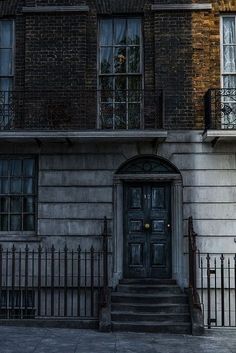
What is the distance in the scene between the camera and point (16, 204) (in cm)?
1332

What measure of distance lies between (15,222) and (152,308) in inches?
156

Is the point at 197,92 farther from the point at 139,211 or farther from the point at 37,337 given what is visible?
the point at 37,337

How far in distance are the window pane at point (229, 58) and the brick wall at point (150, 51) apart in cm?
23

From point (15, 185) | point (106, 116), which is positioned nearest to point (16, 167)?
point (15, 185)

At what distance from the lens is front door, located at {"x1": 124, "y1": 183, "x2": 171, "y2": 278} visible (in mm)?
13023

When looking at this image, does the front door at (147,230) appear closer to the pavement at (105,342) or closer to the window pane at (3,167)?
the pavement at (105,342)

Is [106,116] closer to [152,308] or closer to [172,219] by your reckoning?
[172,219]

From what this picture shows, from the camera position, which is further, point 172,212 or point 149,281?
point 172,212

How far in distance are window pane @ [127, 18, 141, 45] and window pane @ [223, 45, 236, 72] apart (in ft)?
7.09

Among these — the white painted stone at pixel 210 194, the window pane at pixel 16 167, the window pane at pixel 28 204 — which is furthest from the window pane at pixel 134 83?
the window pane at pixel 28 204

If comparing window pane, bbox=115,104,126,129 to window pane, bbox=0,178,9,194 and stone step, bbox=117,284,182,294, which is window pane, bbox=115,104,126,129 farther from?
stone step, bbox=117,284,182,294

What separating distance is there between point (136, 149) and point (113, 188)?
1079 mm

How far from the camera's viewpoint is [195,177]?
1295 cm

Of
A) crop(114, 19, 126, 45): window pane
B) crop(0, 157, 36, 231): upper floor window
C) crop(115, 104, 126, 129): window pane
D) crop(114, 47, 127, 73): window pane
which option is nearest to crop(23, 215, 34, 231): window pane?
crop(0, 157, 36, 231): upper floor window
